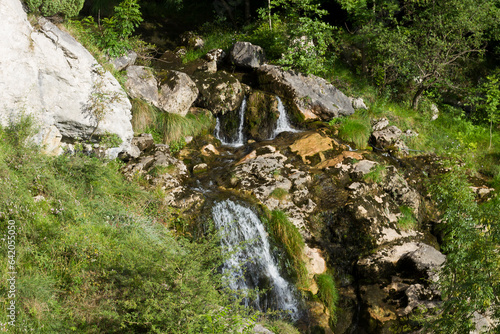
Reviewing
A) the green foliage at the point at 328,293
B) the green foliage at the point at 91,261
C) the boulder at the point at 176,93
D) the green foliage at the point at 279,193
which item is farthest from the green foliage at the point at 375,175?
the boulder at the point at 176,93

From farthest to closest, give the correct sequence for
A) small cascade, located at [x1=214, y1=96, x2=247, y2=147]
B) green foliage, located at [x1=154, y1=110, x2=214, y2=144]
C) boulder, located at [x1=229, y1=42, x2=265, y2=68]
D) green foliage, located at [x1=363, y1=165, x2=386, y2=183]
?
boulder, located at [x1=229, y1=42, x2=265, y2=68], small cascade, located at [x1=214, y1=96, x2=247, y2=147], green foliage, located at [x1=154, y1=110, x2=214, y2=144], green foliage, located at [x1=363, y1=165, x2=386, y2=183]

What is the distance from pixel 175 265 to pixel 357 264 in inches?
182

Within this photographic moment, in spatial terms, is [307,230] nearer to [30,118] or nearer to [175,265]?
[175,265]

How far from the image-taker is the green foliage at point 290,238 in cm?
723

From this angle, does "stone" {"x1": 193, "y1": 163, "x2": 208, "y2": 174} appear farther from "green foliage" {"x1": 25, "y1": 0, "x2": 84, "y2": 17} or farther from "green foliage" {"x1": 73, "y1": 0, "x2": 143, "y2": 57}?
"green foliage" {"x1": 25, "y1": 0, "x2": 84, "y2": 17}

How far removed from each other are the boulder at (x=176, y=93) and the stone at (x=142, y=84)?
0.74ft

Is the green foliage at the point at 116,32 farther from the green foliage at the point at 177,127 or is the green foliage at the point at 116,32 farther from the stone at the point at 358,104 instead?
the stone at the point at 358,104

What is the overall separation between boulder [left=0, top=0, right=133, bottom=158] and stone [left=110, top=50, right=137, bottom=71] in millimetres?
1918

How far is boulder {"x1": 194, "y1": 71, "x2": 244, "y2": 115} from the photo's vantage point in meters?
11.2

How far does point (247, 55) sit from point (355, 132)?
195 inches

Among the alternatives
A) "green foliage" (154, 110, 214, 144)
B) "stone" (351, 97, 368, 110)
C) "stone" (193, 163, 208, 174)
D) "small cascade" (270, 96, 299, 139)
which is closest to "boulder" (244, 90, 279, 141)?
"small cascade" (270, 96, 299, 139)

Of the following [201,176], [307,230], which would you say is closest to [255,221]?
[307,230]

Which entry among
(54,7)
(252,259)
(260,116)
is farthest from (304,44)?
(252,259)

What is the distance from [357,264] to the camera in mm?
7738
